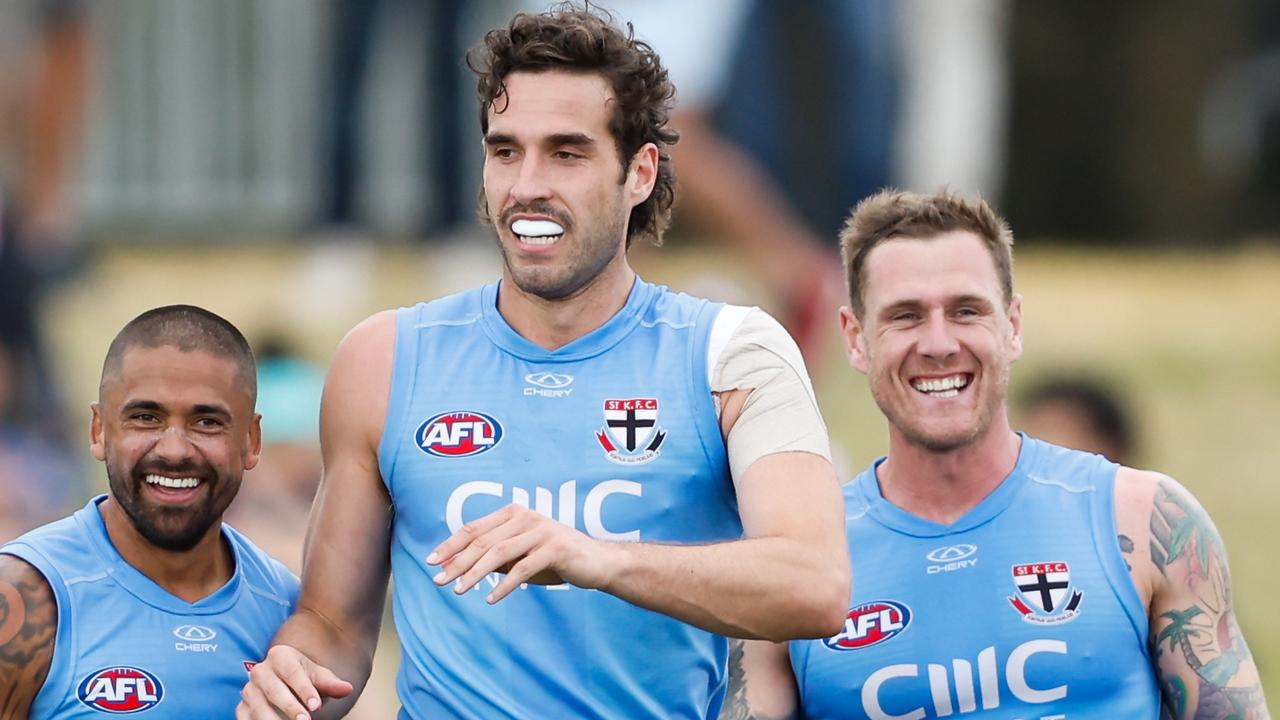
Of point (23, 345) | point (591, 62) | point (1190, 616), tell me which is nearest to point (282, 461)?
point (23, 345)

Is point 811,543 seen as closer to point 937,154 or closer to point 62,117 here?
point 62,117

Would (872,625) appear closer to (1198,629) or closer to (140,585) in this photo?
(1198,629)

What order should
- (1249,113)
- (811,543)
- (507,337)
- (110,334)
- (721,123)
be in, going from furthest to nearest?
(1249,113), (721,123), (110,334), (507,337), (811,543)

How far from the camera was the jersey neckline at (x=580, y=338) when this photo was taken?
5301mm

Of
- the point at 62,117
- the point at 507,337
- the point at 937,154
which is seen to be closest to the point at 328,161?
the point at 62,117

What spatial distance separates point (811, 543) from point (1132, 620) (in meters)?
0.97

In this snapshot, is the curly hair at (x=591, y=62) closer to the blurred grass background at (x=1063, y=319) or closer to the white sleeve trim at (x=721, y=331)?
the white sleeve trim at (x=721, y=331)

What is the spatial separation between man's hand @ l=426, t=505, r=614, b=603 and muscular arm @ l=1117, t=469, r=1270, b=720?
1.48 meters

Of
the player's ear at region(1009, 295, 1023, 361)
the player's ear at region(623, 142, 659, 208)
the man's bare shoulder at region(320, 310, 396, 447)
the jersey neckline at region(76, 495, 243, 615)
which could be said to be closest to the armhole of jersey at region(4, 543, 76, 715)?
the jersey neckline at region(76, 495, 243, 615)

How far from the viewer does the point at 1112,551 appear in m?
5.52

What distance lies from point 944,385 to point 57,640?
208 cm

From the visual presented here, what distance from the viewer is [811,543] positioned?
4.89 m

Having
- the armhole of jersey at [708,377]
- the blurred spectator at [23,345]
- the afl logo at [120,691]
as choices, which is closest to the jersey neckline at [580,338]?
the armhole of jersey at [708,377]

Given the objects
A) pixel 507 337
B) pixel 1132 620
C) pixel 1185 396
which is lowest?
pixel 1185 396
